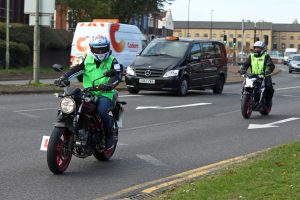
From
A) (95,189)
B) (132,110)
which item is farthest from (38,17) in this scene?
(95,189)

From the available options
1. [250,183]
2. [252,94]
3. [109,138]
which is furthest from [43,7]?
[250,183]

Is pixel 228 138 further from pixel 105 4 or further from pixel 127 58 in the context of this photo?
pixel 105 4

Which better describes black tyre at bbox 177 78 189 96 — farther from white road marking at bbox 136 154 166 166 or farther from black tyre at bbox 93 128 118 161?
black tyre at bbox 93 128 118 161


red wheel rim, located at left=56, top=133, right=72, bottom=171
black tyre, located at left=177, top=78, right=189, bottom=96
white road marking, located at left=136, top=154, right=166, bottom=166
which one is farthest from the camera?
black tyre, located at left=177, top=78, right=189, bottom=96

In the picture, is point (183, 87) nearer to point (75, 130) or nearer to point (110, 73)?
point (110, 73)

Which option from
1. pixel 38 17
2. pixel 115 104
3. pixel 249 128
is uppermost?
pixel 38 17

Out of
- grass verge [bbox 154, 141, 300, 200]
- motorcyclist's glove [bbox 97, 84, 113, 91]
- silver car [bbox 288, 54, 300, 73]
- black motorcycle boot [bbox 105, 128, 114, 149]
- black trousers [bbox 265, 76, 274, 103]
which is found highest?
motorcyclist's glove [bbox 97, 84, 113, 91]

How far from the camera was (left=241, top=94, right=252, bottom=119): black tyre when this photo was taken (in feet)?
46.2

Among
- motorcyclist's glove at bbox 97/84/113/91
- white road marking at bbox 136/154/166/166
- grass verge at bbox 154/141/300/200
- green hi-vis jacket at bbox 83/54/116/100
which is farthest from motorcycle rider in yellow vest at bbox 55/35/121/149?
grass verge at bbox 154/141/300/200

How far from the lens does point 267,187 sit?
6004mm

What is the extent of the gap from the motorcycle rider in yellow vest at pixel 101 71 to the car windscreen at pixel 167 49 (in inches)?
496

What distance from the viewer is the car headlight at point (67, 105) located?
7086 mm

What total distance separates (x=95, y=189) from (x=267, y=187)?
6.12 feet

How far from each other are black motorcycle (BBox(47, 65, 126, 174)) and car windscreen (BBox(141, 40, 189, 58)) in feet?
41.7
